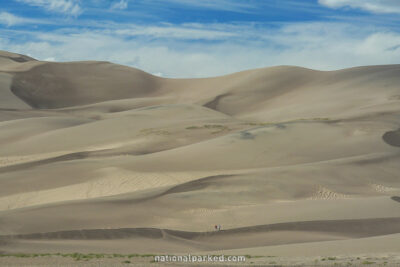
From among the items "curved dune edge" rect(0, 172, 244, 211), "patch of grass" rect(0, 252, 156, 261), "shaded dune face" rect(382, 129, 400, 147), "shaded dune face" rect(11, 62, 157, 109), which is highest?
"shaded dune face" rect(11, 62, 157, 109)

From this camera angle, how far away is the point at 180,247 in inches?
742

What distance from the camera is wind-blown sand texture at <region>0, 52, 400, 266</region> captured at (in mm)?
19562

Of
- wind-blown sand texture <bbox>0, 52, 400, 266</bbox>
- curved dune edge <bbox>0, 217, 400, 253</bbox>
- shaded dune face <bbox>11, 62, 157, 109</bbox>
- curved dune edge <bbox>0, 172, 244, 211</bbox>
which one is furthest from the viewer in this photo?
shaded dune face <bbox>11, 62, 157, 109</bbox>

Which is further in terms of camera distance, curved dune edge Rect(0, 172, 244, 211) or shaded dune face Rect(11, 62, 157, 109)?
shaded dune face Rect(11, 62, 157, 109)

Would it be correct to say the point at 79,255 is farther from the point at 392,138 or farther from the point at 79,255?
the point at 392,138

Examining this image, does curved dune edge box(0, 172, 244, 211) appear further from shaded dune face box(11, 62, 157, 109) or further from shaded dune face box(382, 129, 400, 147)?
shaded dune face box(11, 62, 157, 109)

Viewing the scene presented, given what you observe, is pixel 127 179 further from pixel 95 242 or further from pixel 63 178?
pixel 95 242

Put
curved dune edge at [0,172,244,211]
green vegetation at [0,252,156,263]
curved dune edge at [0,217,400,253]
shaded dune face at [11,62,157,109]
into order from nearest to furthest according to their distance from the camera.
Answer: green vegetation at [0,252,156,263] → curved dune edge at [0,217,400,253] → curved dune edge at [0,172,244,211] → shaded dune face at [11,62,157,109]

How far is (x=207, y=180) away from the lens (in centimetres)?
2797

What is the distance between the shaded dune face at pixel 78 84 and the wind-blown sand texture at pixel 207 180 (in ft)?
38.9

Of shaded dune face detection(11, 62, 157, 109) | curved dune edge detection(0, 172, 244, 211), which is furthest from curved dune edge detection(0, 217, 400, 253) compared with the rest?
→ shaded dune face detection(11, 62, 157, 109)

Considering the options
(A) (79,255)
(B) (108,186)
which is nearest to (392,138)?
(B) (108,186)

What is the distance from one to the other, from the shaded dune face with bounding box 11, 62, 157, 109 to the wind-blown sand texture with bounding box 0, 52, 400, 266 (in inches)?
467

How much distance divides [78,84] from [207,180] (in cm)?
5924
